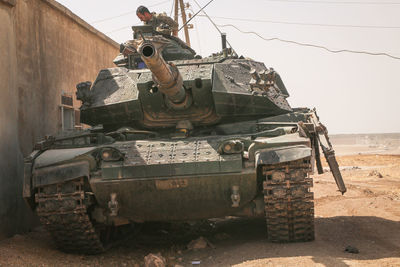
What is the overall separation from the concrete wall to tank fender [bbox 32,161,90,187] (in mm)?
1652

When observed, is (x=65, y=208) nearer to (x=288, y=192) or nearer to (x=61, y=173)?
(x=61, y=173)

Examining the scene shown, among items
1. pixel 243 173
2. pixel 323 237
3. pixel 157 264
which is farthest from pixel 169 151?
pixel 323 237

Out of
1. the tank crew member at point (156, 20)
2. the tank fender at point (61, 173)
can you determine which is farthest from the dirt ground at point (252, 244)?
the tank crew member at point (156, 20)

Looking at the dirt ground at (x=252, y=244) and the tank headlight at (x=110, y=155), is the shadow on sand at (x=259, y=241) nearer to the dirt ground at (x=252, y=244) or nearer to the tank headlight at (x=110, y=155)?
the dirt ground at (x=252, y=244)

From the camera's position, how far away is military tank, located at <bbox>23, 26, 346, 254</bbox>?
6.64 m

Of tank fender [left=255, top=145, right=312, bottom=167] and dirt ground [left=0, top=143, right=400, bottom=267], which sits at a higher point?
tank fender [left=255, top=145, right=312, bottom=167]

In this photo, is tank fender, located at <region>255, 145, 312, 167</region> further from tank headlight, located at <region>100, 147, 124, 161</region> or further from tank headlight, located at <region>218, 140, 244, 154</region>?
tank headlight, located at <region>100, 147, 124, 161</region>

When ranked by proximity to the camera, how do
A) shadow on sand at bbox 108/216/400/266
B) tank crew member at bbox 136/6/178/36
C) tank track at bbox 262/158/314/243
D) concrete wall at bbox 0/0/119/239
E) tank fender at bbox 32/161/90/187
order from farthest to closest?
tank crew member at bbox 136/6/178/36, concrete wall at bbox 0/0/119/239, tank fender at bbox 32/161/90/187, tank track at bbox 262/158/314/243, shadow on sand at bbox 108/216/400/266

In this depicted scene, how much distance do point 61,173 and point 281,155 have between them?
9.42ft

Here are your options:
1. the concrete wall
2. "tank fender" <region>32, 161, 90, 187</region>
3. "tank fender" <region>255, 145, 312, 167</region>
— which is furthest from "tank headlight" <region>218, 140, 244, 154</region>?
the concrete wall

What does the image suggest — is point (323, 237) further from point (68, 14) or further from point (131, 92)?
point (68, 14)

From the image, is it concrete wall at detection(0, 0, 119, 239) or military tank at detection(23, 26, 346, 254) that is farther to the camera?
concrete wall at detection(0, 0, 119, 239)

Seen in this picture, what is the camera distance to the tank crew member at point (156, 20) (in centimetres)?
1048

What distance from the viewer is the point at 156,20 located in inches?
427
